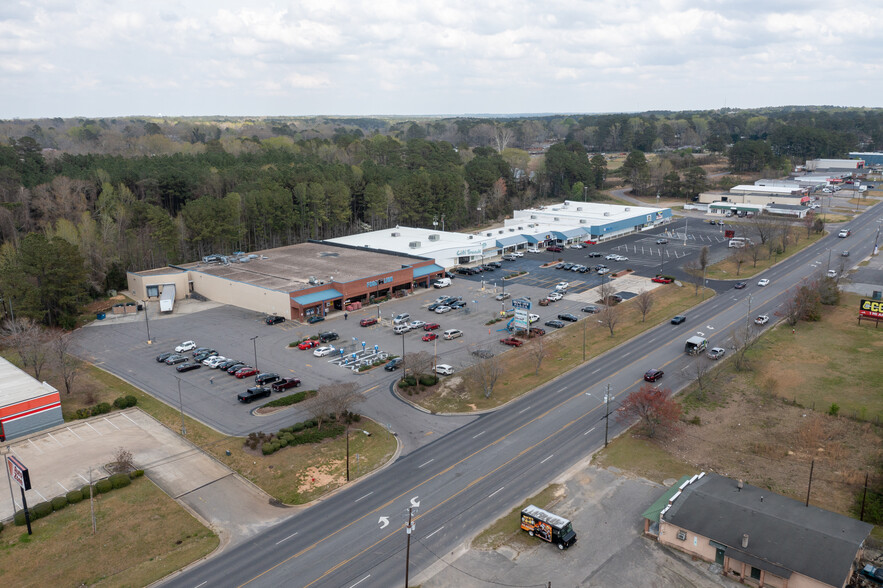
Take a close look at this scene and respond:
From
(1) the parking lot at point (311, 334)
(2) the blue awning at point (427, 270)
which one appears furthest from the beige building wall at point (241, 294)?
(2) the blue awning at point (427, 270)

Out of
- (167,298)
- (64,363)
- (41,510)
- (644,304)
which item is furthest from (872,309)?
(167,298)

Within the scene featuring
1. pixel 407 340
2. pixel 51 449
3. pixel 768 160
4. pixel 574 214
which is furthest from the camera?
pixel 768 160

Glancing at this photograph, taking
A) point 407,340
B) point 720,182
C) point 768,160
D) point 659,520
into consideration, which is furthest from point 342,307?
point 768,160

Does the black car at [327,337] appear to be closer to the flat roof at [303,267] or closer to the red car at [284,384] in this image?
the flat roof at [303,267]

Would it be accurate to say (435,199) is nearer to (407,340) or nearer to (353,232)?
(353,232)

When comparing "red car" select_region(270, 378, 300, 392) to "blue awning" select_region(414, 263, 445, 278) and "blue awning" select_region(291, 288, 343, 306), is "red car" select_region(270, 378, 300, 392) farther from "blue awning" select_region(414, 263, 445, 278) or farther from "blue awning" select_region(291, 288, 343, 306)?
"blue awning" select_region(414, 263, 445, 278)

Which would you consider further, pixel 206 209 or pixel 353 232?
pixel 353 232
